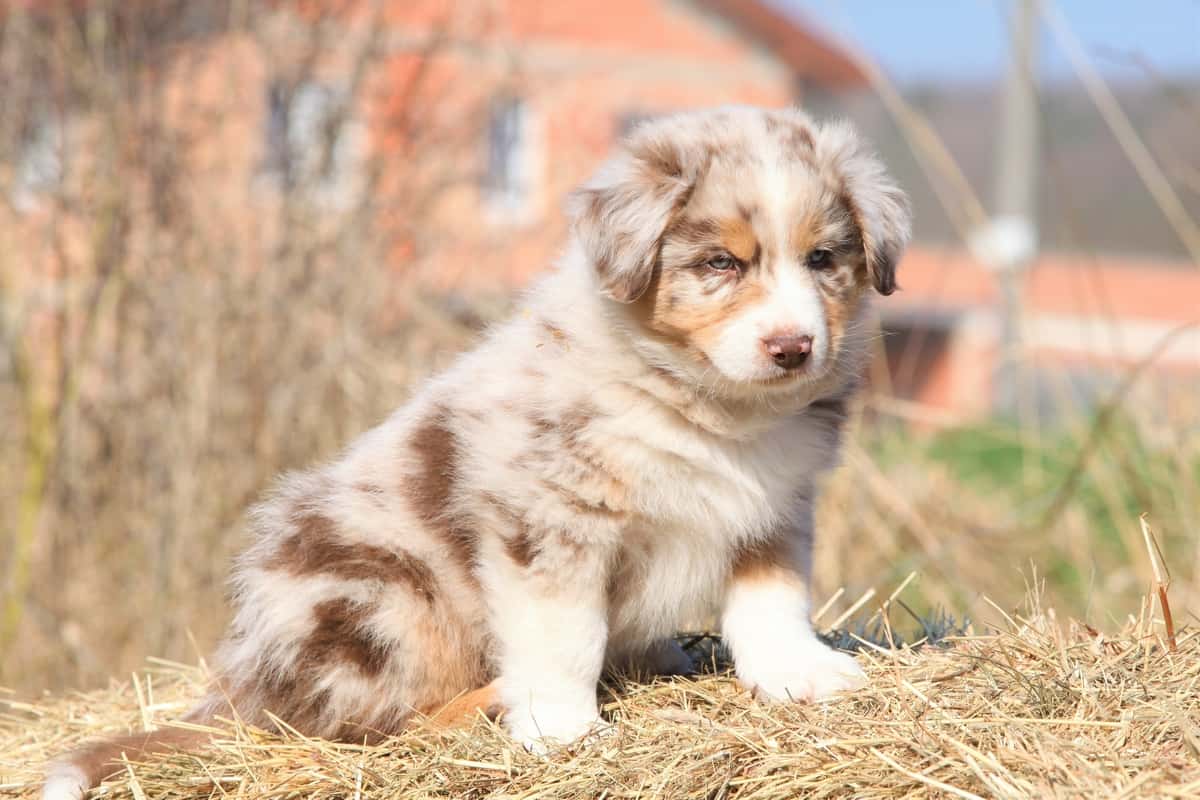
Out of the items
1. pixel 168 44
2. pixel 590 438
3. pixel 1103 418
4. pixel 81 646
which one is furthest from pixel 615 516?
pixel 168 44

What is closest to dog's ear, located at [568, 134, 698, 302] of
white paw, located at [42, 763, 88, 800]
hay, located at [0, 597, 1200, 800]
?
hay, located at [0, 597, 1200, 800]

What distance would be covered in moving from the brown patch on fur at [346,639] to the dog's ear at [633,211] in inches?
40.5

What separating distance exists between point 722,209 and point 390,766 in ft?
5.20

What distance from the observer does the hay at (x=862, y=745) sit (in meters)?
2.79

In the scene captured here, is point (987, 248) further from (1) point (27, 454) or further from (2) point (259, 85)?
(1) point (27, 454)

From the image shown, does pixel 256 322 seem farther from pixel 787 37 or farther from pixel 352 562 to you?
pixel 787 37

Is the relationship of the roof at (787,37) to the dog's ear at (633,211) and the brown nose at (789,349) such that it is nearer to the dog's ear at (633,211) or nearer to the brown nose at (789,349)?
the dog's ear at (633,211)

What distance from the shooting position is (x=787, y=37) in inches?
688

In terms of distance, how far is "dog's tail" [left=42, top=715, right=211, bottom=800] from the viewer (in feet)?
11.1

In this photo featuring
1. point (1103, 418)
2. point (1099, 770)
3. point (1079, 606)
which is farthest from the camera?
point (1079, 606)

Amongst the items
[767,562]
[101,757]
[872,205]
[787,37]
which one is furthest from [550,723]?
[787,37]

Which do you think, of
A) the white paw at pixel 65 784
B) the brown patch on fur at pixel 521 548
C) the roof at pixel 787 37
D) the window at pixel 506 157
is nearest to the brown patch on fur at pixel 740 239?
the brown patch on fur at pixel 521 548

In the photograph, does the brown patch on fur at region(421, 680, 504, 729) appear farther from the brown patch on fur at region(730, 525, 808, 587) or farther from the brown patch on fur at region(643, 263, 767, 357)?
the brown patch on fur at region(643, 263, 767, 357)

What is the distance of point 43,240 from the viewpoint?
23.4 feet
